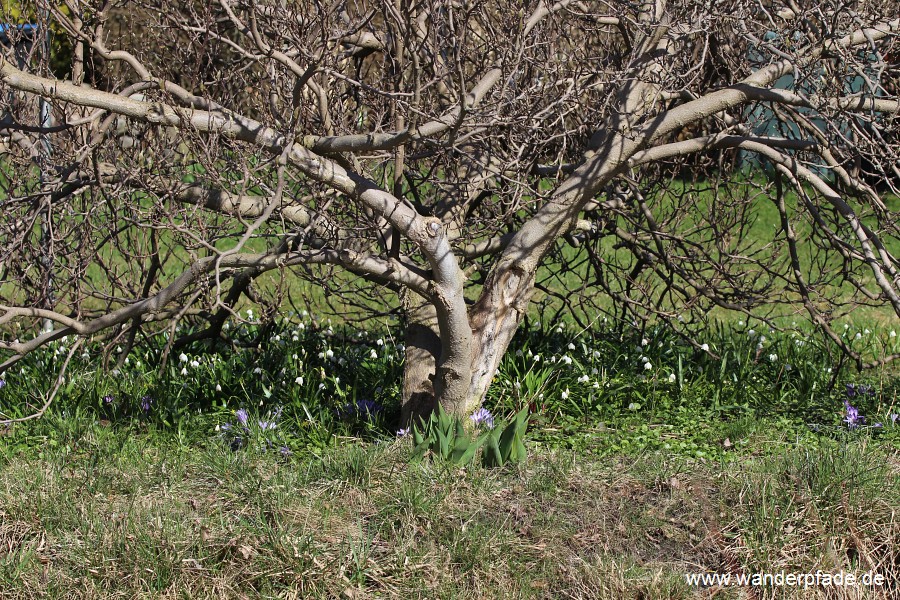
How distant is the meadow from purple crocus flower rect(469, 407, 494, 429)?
219 millimetres

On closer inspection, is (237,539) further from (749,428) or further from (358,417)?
(749,428)

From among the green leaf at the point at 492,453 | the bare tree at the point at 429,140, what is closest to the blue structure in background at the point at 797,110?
the bare tree at the point at 429,140

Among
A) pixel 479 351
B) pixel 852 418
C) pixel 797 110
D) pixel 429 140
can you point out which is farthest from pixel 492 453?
pixel 797 110

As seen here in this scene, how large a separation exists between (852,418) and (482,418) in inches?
62.9

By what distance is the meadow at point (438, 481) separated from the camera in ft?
10.5

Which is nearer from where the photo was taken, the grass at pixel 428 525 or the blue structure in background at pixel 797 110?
the grass at pixel 428 525

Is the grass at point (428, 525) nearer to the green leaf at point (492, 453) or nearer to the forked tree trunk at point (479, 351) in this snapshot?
the green leaf at point (492, 453)

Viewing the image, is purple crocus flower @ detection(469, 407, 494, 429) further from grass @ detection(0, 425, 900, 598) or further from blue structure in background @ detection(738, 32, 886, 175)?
blue structure in background @ detection(738, 32, 886, 175)

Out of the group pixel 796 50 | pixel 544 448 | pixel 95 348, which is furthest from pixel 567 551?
pixel 95 348

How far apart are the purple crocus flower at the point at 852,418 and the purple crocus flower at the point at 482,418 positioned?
153 centimetres

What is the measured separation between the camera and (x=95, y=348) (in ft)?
17.8

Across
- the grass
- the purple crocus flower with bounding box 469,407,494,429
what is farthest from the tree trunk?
the grass

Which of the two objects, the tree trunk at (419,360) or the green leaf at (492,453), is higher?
the tree trunk at (419,360)

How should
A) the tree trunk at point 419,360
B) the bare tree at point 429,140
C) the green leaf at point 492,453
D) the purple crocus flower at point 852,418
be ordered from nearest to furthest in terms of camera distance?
the bare tree at point 429,140 < the green leaf at point 492,453 < the tree trunk at point 419,360 < the purple crocus flower at point 852,418
